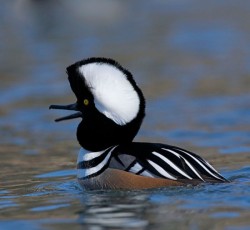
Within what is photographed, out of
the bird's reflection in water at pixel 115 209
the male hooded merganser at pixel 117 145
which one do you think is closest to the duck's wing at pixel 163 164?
the male hooded merganser at pixel 117 145

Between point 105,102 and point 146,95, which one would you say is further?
point 146,95

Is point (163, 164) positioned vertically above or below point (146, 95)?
below

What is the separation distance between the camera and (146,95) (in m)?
18.6

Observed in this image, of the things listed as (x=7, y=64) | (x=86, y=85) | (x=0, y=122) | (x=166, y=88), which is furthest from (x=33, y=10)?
(x=86, y=85)

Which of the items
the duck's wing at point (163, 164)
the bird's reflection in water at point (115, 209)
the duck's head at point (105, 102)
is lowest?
the bird's reflection in water at point (115, 209)

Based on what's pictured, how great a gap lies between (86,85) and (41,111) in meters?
7.67

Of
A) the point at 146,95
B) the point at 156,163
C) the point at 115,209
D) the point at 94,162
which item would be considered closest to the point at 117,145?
the point at 94,162

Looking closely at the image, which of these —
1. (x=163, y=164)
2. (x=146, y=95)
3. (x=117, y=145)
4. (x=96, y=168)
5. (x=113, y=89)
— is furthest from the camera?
(x=146, y=95)

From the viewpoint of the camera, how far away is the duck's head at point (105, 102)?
32.7 ft

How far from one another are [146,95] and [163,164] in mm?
8865

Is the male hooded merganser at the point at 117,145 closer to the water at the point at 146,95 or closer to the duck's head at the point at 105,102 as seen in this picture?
the duck's head at the point at 105,102

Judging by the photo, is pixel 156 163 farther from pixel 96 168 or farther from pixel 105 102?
pixel 105 102

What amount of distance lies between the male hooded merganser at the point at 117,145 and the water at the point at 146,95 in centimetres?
13

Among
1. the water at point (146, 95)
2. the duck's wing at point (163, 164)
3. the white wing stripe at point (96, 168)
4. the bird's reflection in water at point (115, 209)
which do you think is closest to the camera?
the bird's reflection in water at point (115, 209)
